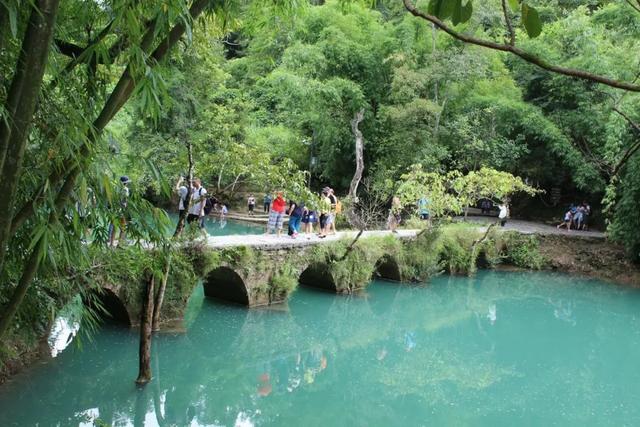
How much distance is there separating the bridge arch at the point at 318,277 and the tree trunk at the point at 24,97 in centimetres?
1149

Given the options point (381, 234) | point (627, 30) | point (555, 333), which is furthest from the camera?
point (627, 30)

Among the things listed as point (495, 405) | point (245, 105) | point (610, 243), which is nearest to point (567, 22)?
point (610, 243)

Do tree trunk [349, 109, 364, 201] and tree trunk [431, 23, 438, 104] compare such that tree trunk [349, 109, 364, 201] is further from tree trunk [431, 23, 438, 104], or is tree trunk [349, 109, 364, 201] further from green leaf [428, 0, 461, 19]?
green leaf [428, 0, 461, 19]

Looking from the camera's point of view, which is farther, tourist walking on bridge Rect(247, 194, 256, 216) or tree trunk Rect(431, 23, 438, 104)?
tourist walking on bridge Rect(247, 194, 256, 216)

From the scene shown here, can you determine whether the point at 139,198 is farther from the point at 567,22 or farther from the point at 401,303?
the point at 567,22

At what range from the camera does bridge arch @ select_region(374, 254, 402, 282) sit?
15992mm

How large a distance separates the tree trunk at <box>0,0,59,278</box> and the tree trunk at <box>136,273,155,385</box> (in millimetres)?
5231

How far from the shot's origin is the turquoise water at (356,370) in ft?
25.6

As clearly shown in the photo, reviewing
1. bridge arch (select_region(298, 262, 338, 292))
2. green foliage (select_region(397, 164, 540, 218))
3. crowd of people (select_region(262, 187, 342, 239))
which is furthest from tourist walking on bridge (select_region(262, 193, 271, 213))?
bridge arch (select_region(298, 262, 338, 292))

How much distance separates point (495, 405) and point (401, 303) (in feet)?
19.1

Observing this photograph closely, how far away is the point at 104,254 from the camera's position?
21.8ft

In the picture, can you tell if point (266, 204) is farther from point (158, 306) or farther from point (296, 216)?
point (158, 306)

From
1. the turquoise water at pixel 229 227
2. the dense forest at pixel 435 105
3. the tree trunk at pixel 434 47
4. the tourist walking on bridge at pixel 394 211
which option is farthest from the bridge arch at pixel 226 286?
the tree trunk at pixel 434 47

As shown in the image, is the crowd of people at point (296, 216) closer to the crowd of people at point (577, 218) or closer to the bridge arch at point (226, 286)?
the bridge arch at point (226, 286)
